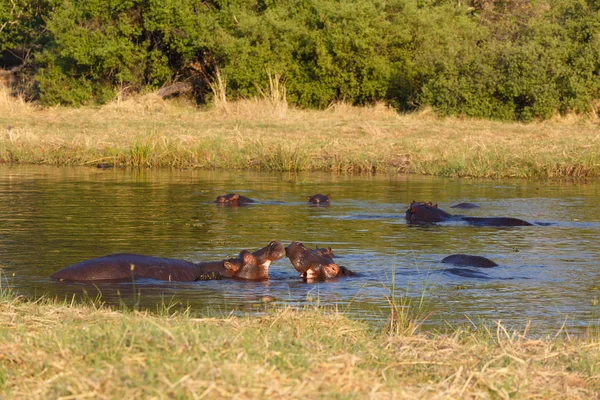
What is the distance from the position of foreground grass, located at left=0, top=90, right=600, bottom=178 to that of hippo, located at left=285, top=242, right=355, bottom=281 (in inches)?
396

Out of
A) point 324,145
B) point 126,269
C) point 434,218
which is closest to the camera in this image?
point 126,269

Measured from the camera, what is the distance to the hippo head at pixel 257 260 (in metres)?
7.89

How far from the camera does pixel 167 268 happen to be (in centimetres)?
784

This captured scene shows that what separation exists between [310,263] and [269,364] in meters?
3.97

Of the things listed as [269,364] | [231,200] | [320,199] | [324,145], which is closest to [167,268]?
[269,364]

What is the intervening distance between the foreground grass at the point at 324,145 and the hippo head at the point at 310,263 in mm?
10069

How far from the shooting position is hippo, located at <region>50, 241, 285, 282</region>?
767 cm

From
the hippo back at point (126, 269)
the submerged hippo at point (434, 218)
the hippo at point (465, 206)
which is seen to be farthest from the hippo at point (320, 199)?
the hippo back at point (126, 269)

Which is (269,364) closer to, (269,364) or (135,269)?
(269,364)

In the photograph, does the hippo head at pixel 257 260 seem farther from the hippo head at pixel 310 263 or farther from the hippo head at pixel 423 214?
the hippo head at pixel 423 214

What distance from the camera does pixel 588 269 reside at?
28.2 ft

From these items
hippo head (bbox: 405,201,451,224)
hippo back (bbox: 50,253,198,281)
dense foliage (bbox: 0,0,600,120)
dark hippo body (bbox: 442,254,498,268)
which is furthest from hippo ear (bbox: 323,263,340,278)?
dense foliage (bbox: 0,0,600,120)

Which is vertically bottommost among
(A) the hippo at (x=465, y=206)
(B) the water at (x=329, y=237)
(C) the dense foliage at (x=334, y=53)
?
(B) the water at (x=329, y=237)

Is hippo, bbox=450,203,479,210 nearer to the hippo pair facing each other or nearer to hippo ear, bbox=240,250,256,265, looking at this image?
the hippo pair facing each other
